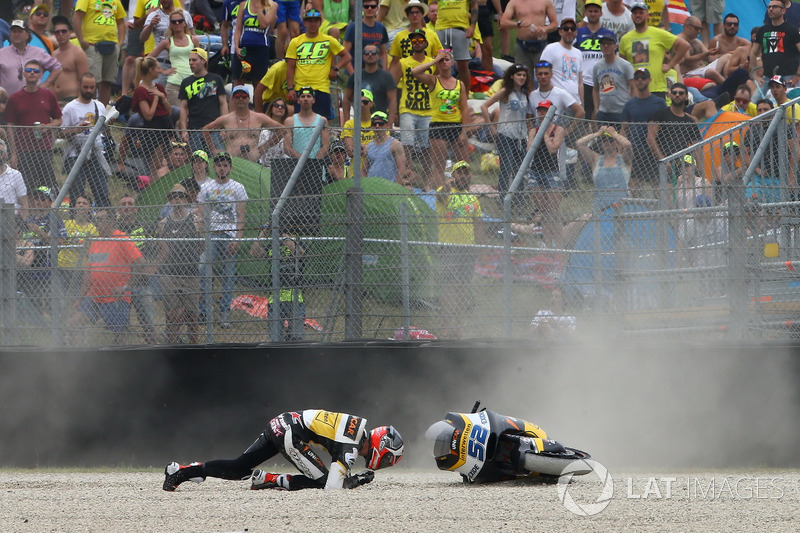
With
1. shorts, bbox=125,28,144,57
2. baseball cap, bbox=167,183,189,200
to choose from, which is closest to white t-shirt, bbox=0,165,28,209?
baseball cap, bbox=167,183,189,200

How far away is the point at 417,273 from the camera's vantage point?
26.2ft

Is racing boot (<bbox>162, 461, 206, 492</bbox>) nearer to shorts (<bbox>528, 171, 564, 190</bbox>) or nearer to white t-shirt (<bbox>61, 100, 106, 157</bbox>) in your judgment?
shorts (<bbox>528, 171, 564, 190</bbox>)

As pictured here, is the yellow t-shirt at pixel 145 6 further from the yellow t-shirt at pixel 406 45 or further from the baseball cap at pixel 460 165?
the baseball cap at pixel 460 165

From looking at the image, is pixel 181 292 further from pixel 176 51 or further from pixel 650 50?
pixel 650 50

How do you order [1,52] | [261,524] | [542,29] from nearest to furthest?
[261,524]
[1,52]
[542,29]

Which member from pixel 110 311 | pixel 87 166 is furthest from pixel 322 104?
pixel 110 311

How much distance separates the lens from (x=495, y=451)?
7.00 metres

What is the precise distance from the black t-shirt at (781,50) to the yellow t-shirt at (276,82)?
20.4 feet

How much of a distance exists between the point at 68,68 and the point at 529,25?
225 inches

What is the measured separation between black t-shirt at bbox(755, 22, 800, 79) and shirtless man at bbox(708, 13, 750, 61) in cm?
73

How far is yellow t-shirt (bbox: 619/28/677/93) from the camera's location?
13.2m

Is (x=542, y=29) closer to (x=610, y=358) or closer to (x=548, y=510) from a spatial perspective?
(x=610, y=358)

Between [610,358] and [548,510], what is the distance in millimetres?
2317

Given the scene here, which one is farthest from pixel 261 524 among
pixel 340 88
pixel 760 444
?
pixel 340 88
